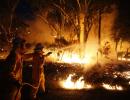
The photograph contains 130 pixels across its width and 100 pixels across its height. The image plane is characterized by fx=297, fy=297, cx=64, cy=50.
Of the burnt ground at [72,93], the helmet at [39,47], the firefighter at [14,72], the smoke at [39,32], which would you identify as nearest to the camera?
the firefighter at [14,72]

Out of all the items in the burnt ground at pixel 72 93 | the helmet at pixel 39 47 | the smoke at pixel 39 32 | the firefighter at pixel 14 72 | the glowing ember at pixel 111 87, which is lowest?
the burnt ground at pixel 72 93

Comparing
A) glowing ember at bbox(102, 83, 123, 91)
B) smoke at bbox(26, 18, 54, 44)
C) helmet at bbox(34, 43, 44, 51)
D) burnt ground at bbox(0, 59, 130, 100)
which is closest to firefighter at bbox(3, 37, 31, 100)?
helmet at bbox(34, 43, 44, 51)

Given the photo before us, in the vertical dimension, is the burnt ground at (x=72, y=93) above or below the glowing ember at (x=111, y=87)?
below

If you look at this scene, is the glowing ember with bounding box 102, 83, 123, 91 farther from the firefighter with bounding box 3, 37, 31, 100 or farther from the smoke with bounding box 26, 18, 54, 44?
the smoke with bounding box 26, 18, 54, 44

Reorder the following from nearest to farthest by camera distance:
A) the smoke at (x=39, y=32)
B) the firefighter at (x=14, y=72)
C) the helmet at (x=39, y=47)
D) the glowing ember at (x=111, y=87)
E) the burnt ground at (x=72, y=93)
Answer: the firefighter at (x=14, y=72), the helmet at (x=39, y=47), the burnt ground at (x=72, y=93), the glowing ember at (x=111, y=87), the smoke at (x=39, y=32)

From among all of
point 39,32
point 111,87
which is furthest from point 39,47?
point 39,32

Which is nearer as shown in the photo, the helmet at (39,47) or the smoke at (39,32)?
the helmet at (39,47)

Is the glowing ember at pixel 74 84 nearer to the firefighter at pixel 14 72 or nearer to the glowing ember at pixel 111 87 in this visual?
the glowing ember at pixel 111 87

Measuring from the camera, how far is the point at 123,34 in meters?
26.0

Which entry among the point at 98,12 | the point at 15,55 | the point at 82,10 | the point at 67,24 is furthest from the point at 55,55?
the point at 15,55

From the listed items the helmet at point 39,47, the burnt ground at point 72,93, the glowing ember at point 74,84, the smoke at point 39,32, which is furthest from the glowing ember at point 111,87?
the smoke at point 39,32

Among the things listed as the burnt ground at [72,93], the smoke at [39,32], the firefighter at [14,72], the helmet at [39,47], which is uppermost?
the smoke at [39,32]

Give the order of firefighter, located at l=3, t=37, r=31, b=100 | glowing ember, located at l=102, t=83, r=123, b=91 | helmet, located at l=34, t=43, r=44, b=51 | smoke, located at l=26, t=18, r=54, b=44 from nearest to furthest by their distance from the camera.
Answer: firefighter, located at l=3, t=37, r=31, b=100 → helmet, located at l=34, t=43, r=44, b=51 → glowing ember, located at l=102, t=83, r=123, b=91 → smoke, located at l=26, t=18, r=54, b=44


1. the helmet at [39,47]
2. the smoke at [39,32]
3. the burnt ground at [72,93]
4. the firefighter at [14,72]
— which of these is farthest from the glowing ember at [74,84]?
the smoke at [39,32]
